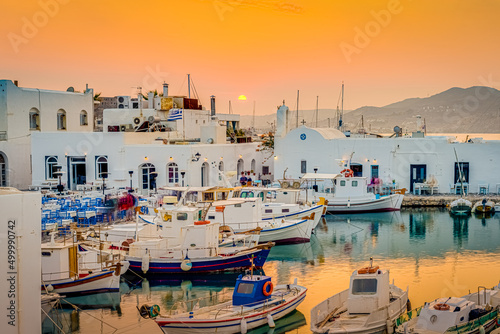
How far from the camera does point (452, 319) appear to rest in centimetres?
1350

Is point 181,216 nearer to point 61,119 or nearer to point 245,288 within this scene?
point 245,288

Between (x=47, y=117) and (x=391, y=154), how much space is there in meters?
18.7

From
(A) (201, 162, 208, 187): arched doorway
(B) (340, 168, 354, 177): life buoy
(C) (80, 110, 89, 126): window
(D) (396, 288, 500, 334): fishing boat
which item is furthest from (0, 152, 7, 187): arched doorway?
(D) (396, 288, 500, 334): fishing boat

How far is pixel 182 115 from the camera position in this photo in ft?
128

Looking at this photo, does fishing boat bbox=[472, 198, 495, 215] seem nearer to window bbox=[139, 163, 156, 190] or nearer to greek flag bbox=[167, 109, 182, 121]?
window bbox=[139, 163, 156, 190]

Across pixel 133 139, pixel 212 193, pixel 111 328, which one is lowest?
pixel 111 328

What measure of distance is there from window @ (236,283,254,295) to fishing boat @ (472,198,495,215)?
21163 millimetres

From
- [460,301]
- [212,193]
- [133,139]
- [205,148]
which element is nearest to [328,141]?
[205,148]

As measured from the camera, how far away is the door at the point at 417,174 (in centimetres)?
3644

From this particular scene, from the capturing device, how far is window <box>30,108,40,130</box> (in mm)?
35219

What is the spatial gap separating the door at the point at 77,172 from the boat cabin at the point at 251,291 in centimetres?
1957

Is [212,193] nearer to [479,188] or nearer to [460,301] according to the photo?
[460,301]

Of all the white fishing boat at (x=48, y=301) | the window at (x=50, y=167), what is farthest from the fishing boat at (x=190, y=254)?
the window at (x=50, y=167)

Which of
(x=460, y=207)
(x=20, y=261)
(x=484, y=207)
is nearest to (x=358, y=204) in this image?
(x=460, y=207)
